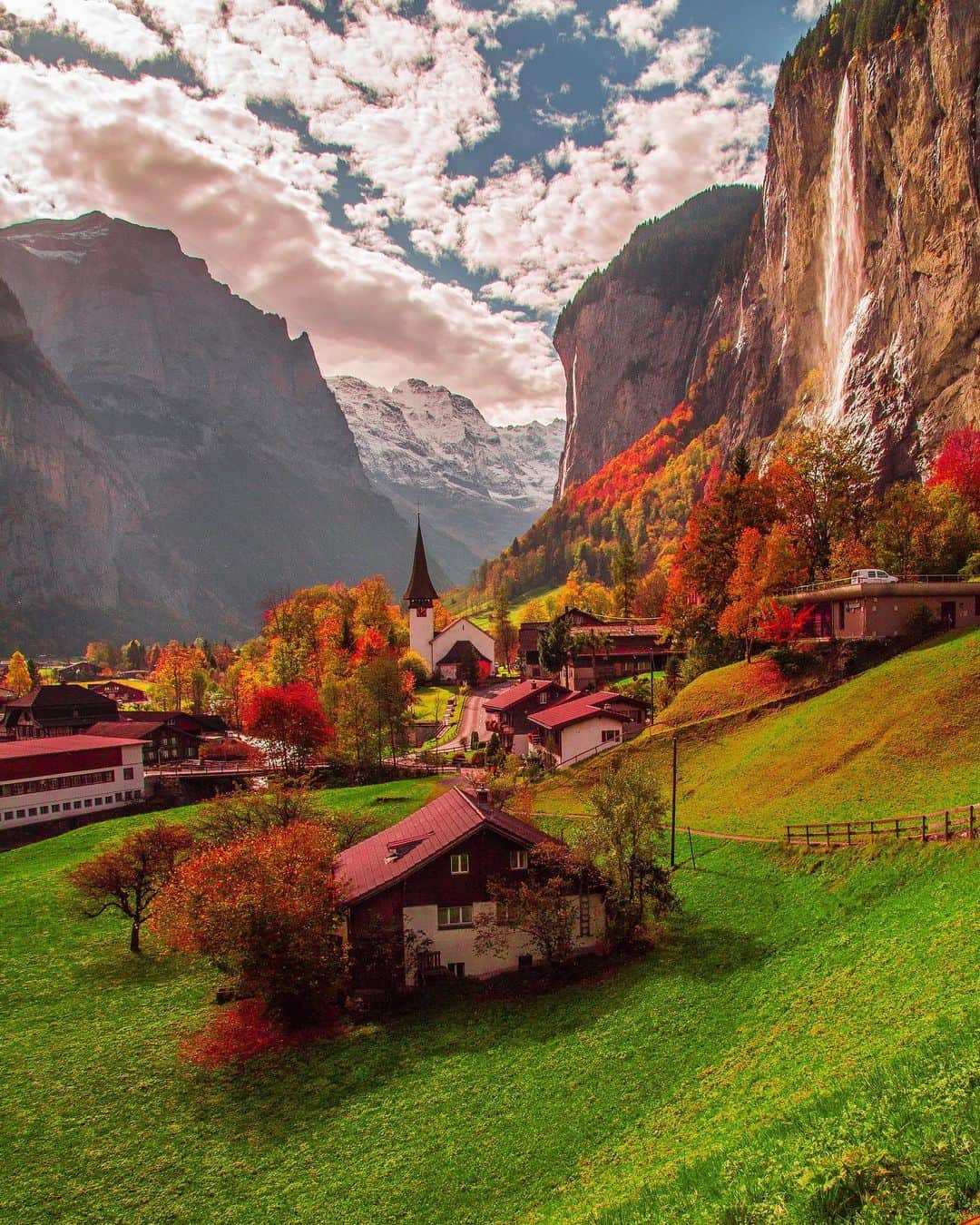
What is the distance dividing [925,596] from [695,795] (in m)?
19.9

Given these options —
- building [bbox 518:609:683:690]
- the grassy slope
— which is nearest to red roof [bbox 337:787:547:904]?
the grassy slope

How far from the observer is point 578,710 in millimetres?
57125

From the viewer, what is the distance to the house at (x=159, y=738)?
78.8 m

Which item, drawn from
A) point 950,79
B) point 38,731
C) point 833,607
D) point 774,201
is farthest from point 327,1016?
point 774,201

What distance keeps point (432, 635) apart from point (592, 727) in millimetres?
63882

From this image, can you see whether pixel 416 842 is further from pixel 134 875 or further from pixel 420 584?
pixel 420 584

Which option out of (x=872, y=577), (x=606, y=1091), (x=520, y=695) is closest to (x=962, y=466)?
(x=872, y=577)

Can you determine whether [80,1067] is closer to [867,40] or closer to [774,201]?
[867,40]

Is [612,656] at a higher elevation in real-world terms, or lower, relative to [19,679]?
higher

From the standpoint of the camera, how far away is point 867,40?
102938mm

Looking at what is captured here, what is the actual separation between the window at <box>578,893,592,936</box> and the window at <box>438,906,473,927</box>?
423 centimetres

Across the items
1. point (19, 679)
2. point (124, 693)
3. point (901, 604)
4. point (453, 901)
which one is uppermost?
point (901, 604)

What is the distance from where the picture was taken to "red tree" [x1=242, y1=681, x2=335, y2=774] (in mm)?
68188

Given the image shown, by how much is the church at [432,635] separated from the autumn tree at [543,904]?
84.1m
